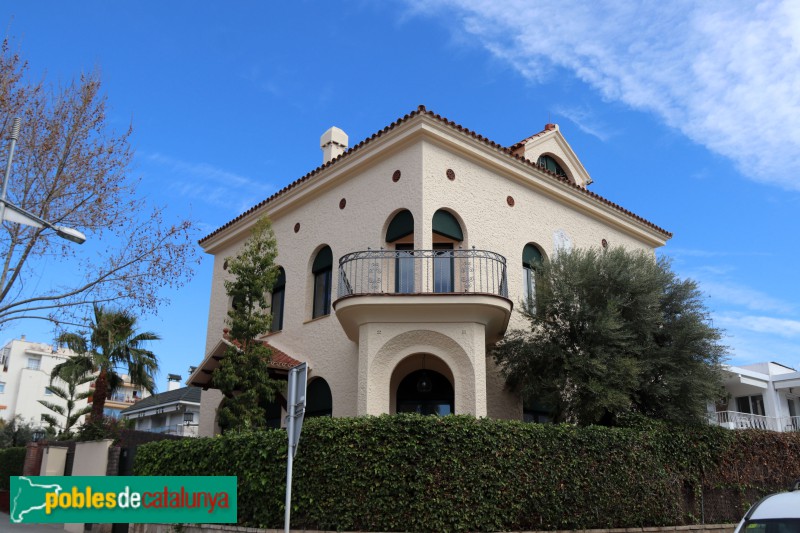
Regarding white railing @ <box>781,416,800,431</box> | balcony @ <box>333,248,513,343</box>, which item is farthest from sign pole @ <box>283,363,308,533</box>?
white railing @ <box>781,416,800,431</box>

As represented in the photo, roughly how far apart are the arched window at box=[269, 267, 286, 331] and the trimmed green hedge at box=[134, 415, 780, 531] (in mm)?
6432

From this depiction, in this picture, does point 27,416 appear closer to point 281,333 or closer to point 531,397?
point 281,333

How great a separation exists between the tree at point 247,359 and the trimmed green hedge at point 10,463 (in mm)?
11778

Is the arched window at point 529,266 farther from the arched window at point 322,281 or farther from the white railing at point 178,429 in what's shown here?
the white railing at point 178,429

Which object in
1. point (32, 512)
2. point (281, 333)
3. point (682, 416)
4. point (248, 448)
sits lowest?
point (32, 512)

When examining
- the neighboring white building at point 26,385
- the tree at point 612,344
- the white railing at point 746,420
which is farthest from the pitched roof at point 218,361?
the neighboring white building at point 26,385

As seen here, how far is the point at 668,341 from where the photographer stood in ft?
51.0

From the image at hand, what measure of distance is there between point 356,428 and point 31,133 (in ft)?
27.0

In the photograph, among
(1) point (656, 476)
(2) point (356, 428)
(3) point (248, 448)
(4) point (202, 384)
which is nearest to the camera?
(2) point (356, 428)

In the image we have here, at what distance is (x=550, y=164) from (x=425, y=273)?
708cm

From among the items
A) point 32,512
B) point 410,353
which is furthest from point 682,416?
point 32,512

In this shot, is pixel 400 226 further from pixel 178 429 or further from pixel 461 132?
pixel 178 429

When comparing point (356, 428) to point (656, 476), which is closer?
point (356, 428)

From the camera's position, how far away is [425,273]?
14875 mm
